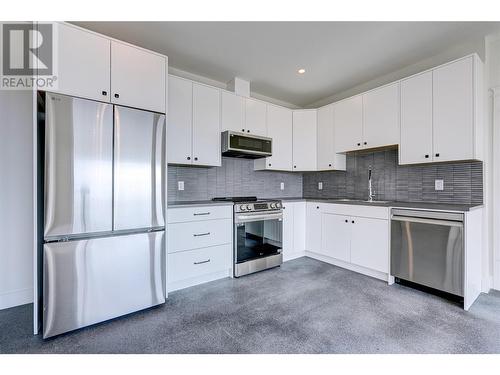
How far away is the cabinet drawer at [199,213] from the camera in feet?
8.12

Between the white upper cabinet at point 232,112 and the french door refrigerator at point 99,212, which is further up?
the white upper cabinet at point 232,112

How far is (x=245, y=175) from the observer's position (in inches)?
148

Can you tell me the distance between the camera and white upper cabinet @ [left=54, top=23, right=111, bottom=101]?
1793 millimetres

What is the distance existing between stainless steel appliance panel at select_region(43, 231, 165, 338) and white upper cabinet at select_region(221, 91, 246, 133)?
1.72 m

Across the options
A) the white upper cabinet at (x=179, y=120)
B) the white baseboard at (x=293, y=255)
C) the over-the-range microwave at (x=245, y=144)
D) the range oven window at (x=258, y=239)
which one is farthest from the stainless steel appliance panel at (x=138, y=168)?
the white baseboard at (x=293, y=255)

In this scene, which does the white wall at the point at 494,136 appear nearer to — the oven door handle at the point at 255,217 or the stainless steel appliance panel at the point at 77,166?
the oven door handle at the point at 255,217

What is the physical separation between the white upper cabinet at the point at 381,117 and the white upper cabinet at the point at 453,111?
1.35ft

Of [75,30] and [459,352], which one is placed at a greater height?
[75,30]

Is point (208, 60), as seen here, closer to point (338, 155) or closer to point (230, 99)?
point (230, 99)

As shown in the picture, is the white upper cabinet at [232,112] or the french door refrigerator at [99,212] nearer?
the french door refrigerator at [99,212]

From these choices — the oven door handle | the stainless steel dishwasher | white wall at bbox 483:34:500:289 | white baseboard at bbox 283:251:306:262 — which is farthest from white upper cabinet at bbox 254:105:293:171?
white wall at bbox 483:34:500:289

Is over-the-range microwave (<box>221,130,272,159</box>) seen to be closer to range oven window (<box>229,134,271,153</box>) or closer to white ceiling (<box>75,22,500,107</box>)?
range oven window (<box>229,134,271,153</box>)
